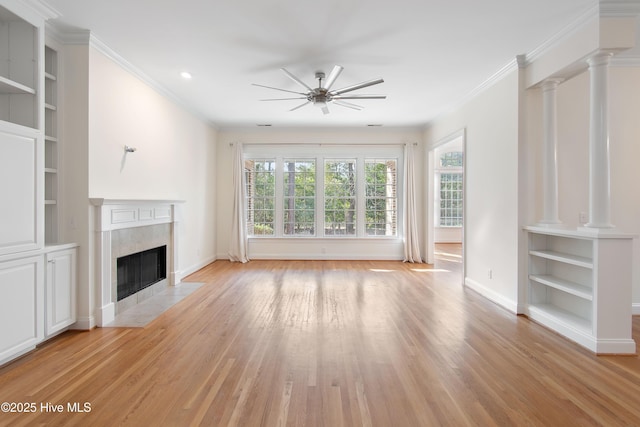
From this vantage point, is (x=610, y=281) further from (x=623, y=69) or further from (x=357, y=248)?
(x=357, y=248)

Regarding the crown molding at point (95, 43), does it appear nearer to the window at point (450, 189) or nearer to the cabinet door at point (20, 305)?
the cabinet door at point (20, 305)

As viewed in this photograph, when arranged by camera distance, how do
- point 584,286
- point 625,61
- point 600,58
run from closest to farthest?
point 600,58 → point 584,286 → point 625,61

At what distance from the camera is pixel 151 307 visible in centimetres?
423

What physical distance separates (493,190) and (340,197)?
3878mm

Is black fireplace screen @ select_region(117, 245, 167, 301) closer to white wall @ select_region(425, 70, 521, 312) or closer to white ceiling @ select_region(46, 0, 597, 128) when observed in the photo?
white ceiling @ select_region(46, 0, 597, 128)

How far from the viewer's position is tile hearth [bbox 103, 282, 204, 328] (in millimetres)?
3662

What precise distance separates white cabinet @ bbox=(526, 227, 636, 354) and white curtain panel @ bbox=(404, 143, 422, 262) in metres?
3.68

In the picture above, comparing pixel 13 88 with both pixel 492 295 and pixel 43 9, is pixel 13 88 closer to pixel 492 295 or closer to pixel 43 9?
pixel 43 9

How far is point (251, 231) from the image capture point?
7.99 meters

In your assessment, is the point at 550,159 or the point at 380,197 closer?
the point at 550,159

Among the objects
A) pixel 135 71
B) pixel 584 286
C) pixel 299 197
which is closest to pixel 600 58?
pixel 584 286

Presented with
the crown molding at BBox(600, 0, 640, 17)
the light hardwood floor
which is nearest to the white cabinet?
the light hardwood floor

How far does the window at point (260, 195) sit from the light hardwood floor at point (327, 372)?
3803mm

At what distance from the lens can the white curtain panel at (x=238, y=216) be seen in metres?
7.59
